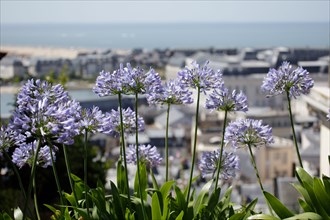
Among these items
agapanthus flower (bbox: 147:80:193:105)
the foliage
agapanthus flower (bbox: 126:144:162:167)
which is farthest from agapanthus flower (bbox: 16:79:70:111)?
agapanthus flower (bbox: 126:144:162:167)

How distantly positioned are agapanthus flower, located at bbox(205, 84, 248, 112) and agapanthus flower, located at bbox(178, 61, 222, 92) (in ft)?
0.05

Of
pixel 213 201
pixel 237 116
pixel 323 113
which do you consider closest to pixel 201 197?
pixel 213 201

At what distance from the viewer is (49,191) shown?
364 cm

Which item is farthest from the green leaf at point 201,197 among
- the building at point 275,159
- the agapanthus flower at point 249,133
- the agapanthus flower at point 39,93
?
the building at point 275,159

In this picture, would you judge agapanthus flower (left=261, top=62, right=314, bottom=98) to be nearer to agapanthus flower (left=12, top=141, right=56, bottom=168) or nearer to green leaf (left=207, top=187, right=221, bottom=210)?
green leaf (left=207, top=187, right=221, bottom=210)

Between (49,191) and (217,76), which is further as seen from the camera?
(49,191)

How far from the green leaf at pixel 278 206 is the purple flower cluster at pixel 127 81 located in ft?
0.95

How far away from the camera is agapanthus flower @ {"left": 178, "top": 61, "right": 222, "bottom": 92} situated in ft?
4.00

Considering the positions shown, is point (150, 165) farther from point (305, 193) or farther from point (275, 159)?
point (275, 159)

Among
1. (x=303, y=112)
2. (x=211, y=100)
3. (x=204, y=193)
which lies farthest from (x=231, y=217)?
(x=303, y=112)

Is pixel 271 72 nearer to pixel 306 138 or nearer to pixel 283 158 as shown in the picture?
pixel 306 138

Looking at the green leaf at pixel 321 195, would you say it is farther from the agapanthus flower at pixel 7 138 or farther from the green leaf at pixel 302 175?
the agapanthus flower at pixel 7 138

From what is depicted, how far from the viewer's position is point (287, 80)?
4.09 feet

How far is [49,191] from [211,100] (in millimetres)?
2575
